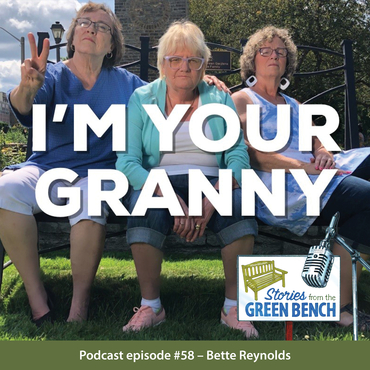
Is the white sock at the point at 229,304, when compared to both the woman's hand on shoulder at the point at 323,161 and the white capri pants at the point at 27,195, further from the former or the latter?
the woman's hand on shoulder at the point at 323,161

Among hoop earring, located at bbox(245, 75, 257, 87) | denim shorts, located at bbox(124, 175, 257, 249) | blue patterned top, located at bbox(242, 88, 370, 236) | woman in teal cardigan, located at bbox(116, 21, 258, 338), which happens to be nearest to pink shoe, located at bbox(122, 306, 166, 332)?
woman in teal cardigan, located at bbox(116, 21, 258, 338)

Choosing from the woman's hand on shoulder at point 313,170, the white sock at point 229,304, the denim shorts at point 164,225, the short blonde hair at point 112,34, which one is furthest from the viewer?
the short blonde hair at point 112,34

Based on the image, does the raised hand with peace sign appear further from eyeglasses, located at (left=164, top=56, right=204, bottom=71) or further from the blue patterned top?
the blue patterned top

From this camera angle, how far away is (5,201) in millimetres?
2521

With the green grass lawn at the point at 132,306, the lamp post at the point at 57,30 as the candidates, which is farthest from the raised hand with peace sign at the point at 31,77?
the lamp post at the point at 57,30

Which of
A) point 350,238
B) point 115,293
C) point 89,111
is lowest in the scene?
point 115,293

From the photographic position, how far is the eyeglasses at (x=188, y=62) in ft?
8.34

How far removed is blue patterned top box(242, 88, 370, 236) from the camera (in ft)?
8.58

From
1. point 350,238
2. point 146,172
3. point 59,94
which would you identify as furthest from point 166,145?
point 350,238

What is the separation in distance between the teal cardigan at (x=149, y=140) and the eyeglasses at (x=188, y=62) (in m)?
0.15

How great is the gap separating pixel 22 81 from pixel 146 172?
72cm

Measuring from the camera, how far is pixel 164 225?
7.86 ft
